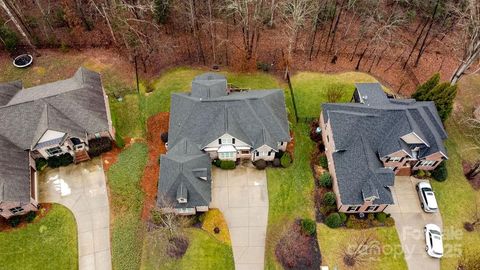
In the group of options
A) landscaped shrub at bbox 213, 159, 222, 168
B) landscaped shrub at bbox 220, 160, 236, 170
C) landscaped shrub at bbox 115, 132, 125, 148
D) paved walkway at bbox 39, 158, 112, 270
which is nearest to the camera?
paved walkway at bbox 39, 158, 112, 270

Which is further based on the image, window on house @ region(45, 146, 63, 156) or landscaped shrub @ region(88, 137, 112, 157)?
landscaped shrub @ region(88, 137, 112, 157)

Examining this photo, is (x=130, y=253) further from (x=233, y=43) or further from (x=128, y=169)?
(x=233, y=43)

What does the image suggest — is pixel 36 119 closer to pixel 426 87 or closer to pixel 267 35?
pixel 267 35

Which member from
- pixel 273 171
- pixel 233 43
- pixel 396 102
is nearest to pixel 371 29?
pixel 396 102

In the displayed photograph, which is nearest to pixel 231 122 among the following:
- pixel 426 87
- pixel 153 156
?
pixel 153 156

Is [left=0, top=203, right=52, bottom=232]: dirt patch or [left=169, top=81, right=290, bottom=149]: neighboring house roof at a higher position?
[left=169, top=81, right=290, bottom=149]: neighboring house roof

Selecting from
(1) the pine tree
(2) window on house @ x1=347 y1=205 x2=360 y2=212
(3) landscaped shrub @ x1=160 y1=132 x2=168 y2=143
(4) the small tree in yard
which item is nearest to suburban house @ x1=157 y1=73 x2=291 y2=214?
(3) landscaped shrub @ x1=160 y1=132 x2=168 y2=143

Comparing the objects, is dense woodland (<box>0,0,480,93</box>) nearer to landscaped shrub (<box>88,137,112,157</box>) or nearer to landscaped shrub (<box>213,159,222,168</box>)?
landscaped shrub (<box>88,137,112,157</box>)
